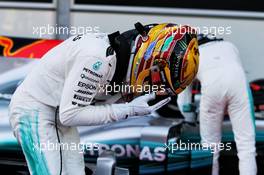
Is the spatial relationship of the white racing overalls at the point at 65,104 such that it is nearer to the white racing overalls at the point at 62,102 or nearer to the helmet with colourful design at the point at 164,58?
the white racing overalls at the point at 62,102

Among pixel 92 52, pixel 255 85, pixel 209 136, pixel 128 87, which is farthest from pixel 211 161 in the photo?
pixel 92 52

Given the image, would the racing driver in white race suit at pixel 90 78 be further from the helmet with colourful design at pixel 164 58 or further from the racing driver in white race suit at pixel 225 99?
the racing driver in white race suit at pixel 225 99

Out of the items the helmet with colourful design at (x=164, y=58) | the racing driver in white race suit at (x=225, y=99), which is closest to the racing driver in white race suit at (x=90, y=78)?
the helmet with colourful design at (x=164, y=58)

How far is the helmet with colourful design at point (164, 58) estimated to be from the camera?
9.09 ft

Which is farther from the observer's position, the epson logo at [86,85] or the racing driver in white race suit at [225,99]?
the racing driver in white race suit at [225,99]

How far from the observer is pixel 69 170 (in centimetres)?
304

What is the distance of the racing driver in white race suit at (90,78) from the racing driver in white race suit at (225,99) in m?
1.24

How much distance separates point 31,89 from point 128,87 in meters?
0.47

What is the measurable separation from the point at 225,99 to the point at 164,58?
1.50 meters

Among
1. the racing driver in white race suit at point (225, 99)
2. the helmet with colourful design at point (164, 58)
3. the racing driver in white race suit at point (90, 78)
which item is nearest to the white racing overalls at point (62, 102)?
the racing driver in white race suit at point (90, 78)

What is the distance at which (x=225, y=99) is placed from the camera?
417 centimetres

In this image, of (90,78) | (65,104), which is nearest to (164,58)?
(90,78)

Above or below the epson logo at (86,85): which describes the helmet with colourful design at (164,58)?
above

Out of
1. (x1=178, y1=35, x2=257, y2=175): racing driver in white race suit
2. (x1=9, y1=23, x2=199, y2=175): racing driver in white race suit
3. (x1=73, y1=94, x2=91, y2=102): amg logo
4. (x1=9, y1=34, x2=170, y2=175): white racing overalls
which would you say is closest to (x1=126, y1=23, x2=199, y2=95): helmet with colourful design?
(x1=9, y1=23, x2=199, y2=175): racing driver in white race suit
